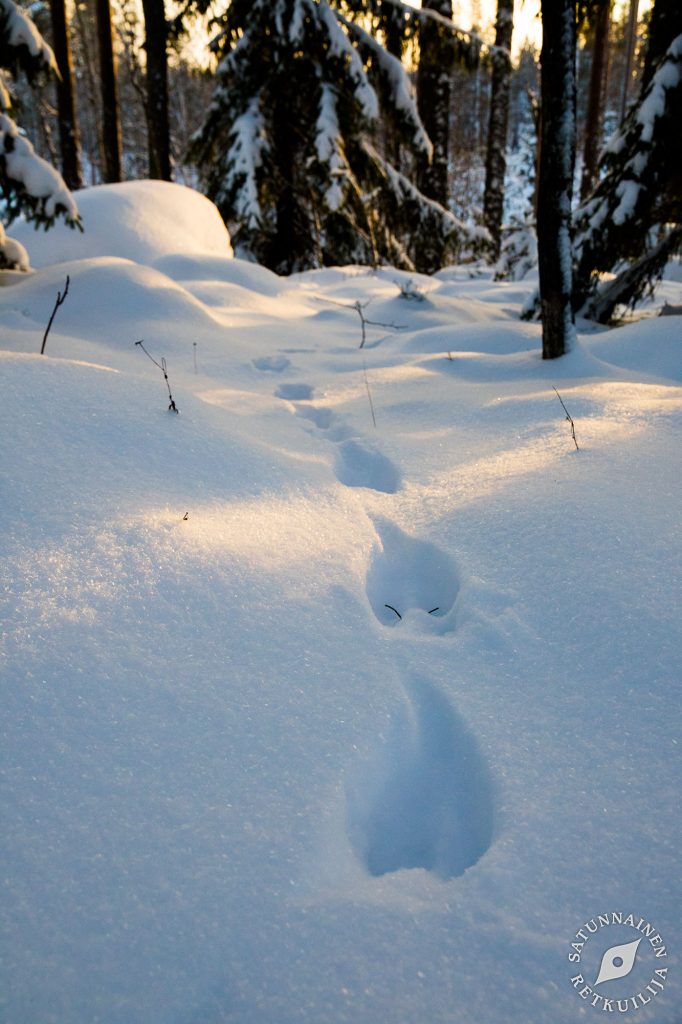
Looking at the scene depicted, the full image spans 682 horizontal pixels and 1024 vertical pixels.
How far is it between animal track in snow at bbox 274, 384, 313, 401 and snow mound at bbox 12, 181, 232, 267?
3251 millimetres

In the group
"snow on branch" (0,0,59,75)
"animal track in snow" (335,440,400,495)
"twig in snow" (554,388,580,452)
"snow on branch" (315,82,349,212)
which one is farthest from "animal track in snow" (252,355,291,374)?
"snow on branch" (315,82,349,212)

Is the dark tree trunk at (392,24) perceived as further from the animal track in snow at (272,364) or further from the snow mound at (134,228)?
the animal track in snow at (272,364)

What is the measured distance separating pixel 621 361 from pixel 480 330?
3.88 feet

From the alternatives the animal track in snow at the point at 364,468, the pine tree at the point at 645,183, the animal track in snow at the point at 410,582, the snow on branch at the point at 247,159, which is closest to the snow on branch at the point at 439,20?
the snow on branch at the point at 247,159

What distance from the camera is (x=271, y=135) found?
803 centimetres

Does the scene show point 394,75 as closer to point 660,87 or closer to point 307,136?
point 307,136

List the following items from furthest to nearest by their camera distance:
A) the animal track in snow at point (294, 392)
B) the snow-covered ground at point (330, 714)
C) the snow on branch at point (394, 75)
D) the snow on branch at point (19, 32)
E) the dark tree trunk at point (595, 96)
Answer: the dark tree trunk at point (595, 96), the snow on branch at point (394, 75), the snow on branch at point (19, 32), the animal track in snow at point (294, 392), the snow-covered ground at point (330, 714)

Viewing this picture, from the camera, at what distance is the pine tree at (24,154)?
387 centimetres

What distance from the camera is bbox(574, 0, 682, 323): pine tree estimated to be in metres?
3.97

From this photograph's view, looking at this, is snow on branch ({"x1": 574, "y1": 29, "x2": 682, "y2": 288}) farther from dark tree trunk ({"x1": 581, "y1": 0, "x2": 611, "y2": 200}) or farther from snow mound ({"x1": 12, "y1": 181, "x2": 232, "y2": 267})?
dark tree trunk ({"x1": 581, "y1": 0, "x2": 611, "y2": 200})

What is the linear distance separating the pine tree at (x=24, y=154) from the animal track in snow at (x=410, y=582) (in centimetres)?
369

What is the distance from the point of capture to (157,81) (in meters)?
8.76

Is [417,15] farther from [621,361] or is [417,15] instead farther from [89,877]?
[89,877]

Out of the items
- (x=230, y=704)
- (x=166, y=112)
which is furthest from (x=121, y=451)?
(x=166, y=112)
